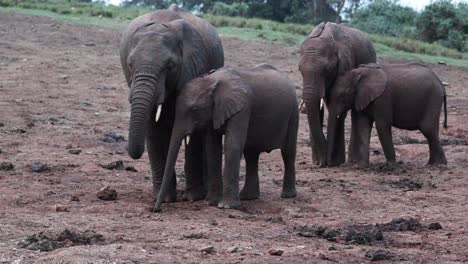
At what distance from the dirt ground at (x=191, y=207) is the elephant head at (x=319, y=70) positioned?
41cm

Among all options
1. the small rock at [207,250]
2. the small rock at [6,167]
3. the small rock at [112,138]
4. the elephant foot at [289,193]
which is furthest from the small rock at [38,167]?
the small rock at [207,250]

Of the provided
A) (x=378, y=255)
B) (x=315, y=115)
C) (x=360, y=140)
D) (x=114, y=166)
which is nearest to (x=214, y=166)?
(x=114, y=166)

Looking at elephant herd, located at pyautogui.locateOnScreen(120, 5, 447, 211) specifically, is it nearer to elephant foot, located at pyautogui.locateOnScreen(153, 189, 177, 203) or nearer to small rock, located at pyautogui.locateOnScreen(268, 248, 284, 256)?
elephant foot, located at pyautogui.locateOnScreen(153, 189, 177, 203)

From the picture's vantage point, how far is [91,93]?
→ 1708 centimetres

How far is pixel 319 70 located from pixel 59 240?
5.69 metres

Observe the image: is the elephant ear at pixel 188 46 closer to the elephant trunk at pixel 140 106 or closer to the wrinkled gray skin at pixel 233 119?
the wrinkled gray skin at pixel 233 119

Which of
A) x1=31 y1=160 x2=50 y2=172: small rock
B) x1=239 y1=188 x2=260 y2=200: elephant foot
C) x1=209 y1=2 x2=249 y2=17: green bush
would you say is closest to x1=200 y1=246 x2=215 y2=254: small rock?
x1=239 y1=188 x2=260 y2=200: elephant foot

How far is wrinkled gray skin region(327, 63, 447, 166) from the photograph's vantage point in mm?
11914

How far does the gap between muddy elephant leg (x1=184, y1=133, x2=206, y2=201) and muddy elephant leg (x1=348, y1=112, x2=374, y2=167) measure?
324 cm

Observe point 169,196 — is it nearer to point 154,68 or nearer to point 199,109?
point 199,109

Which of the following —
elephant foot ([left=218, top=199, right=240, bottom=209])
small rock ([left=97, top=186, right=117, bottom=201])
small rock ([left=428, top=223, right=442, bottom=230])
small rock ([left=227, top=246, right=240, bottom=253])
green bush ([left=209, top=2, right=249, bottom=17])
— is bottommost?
green bush ([left=209, top=2, right=249, bottom=17])

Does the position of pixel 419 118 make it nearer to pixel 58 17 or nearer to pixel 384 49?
pixel 384 49

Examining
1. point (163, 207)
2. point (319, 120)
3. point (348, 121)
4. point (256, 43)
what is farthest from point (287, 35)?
point (163, 207)

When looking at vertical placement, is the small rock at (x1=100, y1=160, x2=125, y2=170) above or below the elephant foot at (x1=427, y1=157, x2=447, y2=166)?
above
